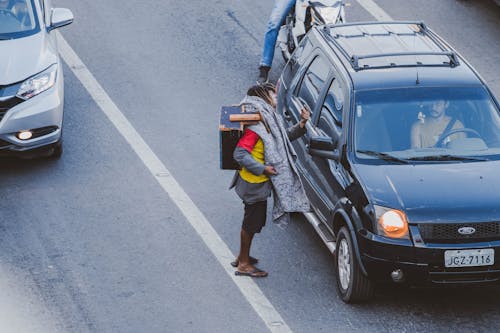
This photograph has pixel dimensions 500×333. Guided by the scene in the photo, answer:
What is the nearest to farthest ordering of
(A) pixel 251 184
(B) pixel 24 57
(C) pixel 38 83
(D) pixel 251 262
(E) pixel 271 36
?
(A) pixel 251 184 < (D) pixel 251 262 < (C) pixel 38 83 < (B) pixel 24 57 < (E) pixel 271 36

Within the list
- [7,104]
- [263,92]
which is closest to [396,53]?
[263,92]

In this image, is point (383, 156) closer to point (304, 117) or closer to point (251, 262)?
point (304, 117)

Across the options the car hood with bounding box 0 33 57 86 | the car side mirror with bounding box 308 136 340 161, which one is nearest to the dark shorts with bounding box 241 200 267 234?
the car side mirror with bounding box 308 136 340 161

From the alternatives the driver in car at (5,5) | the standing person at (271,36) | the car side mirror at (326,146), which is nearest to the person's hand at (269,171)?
the car side mirror at (326,146)

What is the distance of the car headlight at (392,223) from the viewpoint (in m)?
9.93

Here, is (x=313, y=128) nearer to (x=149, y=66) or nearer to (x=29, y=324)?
(x=29, y=324)

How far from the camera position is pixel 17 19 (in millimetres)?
14266

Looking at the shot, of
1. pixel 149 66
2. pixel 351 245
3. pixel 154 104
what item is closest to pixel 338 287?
pixel 351 245

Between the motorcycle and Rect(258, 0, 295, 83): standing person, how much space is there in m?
0.18

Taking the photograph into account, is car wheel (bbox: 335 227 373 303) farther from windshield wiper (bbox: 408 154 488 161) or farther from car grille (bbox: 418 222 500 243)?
windshield wiper (bbox: 408 154 488 161)

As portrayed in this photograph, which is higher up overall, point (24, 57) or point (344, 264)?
point (344, 264)

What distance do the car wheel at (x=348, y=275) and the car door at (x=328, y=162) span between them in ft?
1.32

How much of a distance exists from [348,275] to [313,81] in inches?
91.5

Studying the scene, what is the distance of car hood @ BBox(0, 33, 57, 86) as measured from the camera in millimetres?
13375
